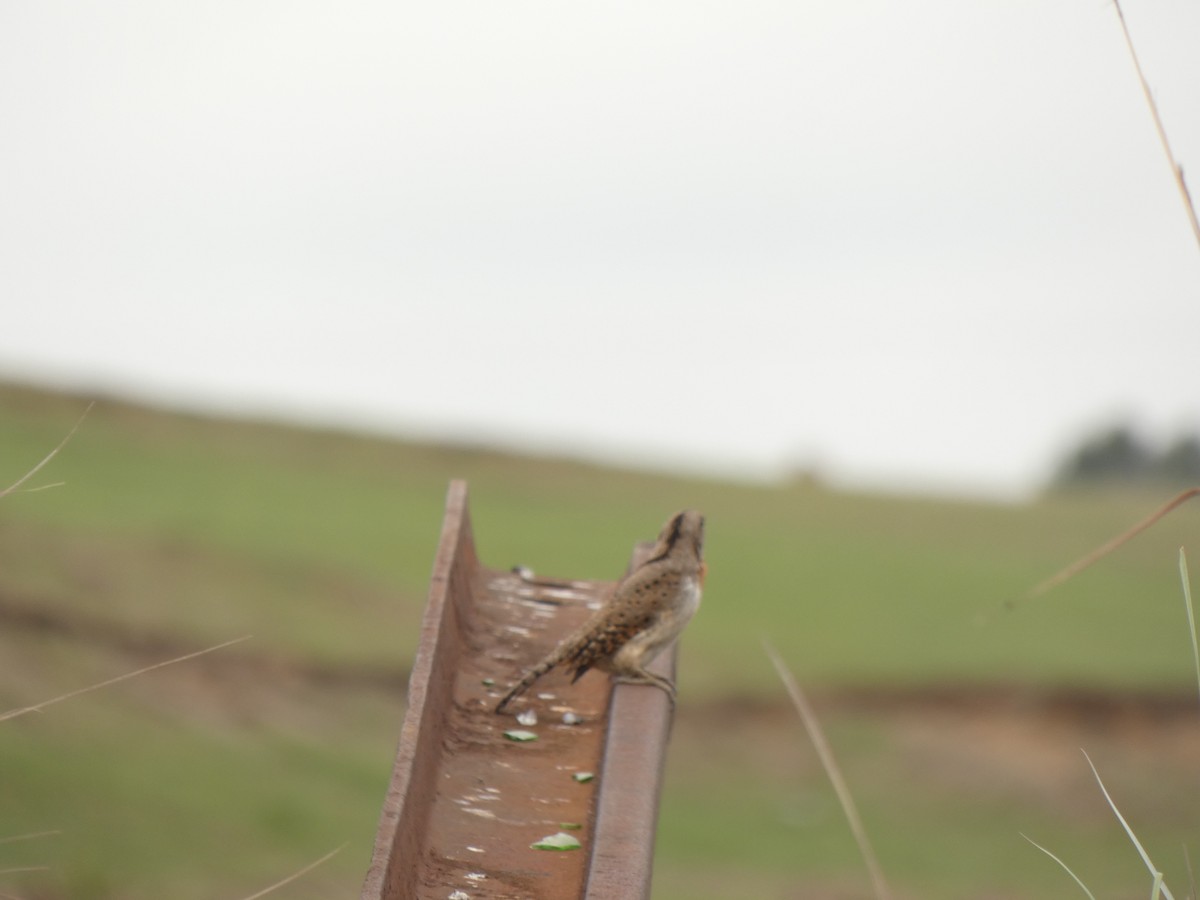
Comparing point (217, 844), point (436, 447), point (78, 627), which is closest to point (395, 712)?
point (78, 627)

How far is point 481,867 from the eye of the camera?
3031 millimetres

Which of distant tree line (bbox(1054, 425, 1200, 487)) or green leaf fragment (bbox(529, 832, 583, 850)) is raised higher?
distant tree line (bbox(1054, 425, 1200, 487))

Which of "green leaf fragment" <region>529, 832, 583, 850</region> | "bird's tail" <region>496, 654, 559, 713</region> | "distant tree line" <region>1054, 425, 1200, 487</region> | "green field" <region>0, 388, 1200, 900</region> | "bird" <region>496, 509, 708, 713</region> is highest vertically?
"distant tree line" <region>1054, 425, 1200, 487</region>

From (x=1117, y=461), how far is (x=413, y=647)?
42172 millimetres

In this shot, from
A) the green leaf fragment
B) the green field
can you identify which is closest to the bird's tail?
the green leaf fragment

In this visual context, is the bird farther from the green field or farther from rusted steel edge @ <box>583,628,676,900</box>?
the green field

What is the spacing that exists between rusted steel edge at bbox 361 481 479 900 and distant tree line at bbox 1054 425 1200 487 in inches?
1829

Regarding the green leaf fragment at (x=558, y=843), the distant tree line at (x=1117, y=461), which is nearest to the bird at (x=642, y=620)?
the green leaf fragment at (x=558, y=843)

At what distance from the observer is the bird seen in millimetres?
3566

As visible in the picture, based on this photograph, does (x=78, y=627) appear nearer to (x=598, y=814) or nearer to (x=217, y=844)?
(x=217, y=844)

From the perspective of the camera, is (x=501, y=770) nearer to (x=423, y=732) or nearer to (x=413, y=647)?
(x=423, y=732)

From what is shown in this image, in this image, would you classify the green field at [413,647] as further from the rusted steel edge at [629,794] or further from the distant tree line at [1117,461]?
the distant tree line at [1117,461]

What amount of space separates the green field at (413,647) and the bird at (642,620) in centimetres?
473

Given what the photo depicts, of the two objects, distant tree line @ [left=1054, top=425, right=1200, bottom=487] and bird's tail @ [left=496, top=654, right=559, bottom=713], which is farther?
distant tree line @ [left=1054, top=425, right=1200, bottom=487]
